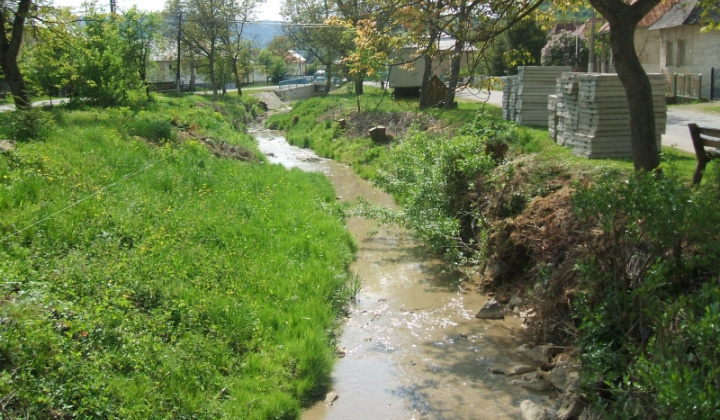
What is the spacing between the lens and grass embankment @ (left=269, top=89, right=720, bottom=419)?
5.56m

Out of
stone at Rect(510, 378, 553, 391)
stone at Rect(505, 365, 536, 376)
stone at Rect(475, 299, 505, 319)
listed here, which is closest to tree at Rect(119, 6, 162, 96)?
stone at Rect(475, 299, 505, 319)

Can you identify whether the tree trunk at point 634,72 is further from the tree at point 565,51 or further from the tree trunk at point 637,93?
the tree at point 565,51

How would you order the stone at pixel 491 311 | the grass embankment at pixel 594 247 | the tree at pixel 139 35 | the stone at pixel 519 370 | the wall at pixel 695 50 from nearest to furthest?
the grass embankment at pixel 594 247 < the stone at pixel 519 370 < the stone at pixel 491 311 < the wall at pixel 695 50 < the tree at pixel 139 35

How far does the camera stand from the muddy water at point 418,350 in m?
7.88

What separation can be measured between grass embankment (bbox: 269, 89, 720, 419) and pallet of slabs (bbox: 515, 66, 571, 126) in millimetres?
1880

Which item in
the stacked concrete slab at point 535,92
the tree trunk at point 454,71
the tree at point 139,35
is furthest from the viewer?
the tree at point 139,35

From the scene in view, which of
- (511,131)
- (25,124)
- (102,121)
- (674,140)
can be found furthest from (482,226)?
(102,121)

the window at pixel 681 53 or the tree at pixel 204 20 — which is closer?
the window at pixel 681 53

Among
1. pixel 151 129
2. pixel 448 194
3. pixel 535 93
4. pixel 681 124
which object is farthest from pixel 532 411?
pixel 681 124

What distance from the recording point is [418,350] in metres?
9.48

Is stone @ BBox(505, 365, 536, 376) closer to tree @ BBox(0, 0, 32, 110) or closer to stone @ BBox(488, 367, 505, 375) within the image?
stone @ BBox(488, 367, 505, 375)

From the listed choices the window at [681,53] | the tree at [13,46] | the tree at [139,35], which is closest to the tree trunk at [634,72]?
the tree at [13,46]

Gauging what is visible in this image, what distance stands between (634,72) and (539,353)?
14.0 ft

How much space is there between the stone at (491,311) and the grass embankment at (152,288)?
2305mm
